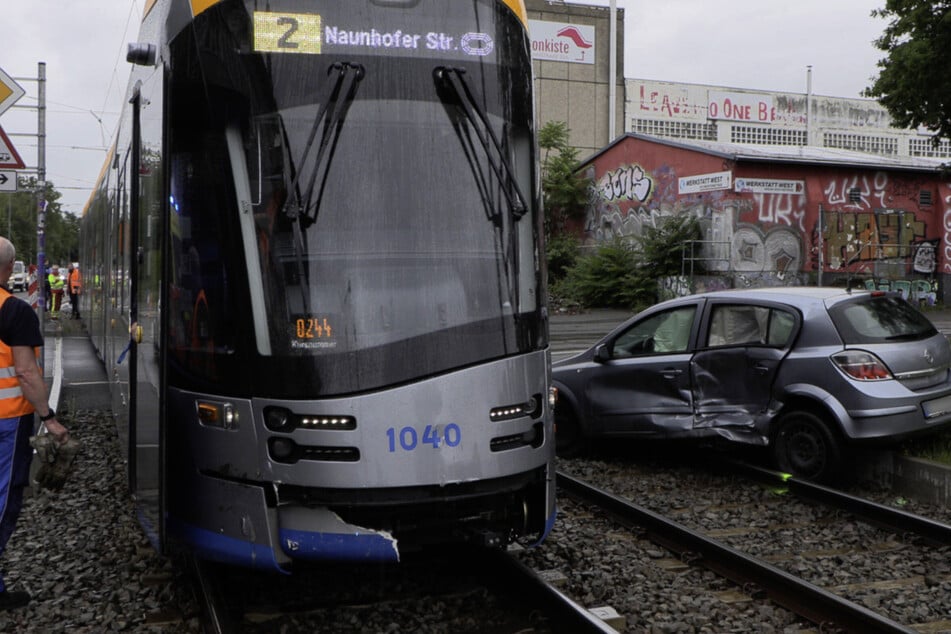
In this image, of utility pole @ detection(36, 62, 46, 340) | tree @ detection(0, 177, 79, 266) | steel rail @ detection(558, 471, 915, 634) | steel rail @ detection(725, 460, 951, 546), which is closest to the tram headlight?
steel rail @ detection(558, 471, 915, 634)

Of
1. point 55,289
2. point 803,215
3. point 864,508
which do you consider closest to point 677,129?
point 803,215

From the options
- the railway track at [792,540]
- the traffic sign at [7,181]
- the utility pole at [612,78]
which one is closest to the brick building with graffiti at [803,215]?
the traffic sign at [7,181]

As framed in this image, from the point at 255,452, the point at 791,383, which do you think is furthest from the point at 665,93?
the point at 255,452

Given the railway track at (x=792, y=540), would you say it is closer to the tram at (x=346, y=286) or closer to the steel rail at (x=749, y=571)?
the steel rail at (x=749, y=571)

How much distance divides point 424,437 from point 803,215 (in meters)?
28.2

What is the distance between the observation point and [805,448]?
8.57 metres

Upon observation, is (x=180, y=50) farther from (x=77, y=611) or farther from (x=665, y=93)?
(x=665, y=93)

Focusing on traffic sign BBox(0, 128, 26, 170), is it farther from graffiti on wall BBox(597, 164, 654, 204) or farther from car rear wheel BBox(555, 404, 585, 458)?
graffiti on wall BBox(597, 164, 654, 204)

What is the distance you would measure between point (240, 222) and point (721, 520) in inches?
171

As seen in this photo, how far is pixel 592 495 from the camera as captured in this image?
8.26 m

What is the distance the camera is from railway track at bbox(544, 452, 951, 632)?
5.57 metres

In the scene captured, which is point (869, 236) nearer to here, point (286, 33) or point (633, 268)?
point (633, 268)

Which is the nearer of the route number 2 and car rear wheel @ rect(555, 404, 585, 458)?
the route number 2

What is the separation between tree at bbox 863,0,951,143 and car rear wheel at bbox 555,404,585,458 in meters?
6.53
